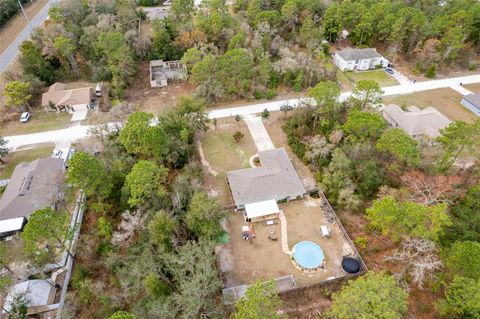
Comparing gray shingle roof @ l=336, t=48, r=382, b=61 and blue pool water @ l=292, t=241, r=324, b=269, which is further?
gray shingle roof @ l=336, t=48, r=382, b=61

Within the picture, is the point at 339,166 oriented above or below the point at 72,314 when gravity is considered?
above

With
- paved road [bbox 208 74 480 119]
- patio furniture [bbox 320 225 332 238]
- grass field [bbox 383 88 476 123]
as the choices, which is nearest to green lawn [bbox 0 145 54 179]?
paved road [bbox 208 74 480 119]


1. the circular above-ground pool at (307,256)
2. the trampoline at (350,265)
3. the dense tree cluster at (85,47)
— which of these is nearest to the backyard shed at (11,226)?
the dense tree cluster at (85,47)

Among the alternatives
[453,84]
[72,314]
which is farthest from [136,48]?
[453,84]

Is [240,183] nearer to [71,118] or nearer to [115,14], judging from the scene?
[71,118]

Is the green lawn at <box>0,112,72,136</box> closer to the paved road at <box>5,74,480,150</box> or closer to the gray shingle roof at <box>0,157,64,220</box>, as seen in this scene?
the paved road at <box>5,74,480,150</box>

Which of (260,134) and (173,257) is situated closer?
(173,257)

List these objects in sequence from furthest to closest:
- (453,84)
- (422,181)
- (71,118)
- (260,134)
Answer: (453,84)
(71,118)
(260,134)
(422,181)
